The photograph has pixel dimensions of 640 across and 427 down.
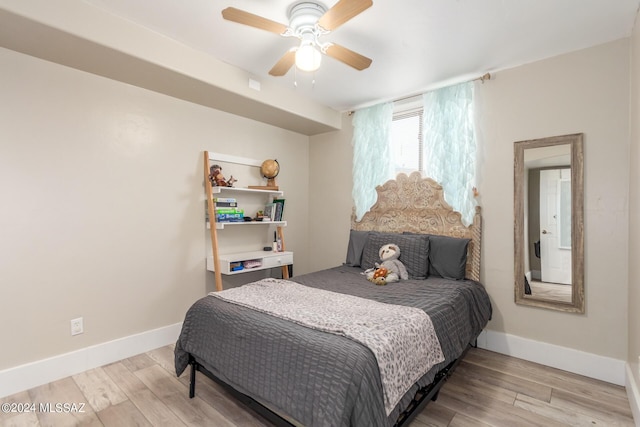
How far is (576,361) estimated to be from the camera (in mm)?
2508

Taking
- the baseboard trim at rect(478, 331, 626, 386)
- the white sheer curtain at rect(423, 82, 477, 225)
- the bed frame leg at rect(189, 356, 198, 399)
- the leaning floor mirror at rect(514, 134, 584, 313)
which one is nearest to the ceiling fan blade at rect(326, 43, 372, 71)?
the white sheer curtain at rect(423, 82, 477, 225)

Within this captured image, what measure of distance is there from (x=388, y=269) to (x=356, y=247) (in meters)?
0.64

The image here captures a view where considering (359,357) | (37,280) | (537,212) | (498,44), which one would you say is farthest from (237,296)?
(498,44)

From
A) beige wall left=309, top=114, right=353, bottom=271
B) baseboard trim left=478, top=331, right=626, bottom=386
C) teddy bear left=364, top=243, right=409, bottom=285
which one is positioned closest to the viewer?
baseboard trim left=478, top=331, right=626, bottom=386

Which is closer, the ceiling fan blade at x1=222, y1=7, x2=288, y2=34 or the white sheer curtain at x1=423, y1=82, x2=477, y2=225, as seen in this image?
the ceiling fan blade at x1=222, y1=7, x2=288, y2=34

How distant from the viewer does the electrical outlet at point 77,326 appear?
248 cm

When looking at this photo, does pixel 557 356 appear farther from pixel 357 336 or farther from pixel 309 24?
pixel 309 24

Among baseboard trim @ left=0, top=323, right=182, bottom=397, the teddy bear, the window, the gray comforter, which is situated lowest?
baseboard trim @ left=0, top=323, right=182, bottom=397

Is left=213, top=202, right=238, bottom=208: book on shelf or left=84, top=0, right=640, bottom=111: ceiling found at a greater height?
left=84, top=0, right=640, bottom=111: ceiling

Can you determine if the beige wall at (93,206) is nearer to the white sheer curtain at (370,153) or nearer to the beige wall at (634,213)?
the white sheer curtain at (370,153)

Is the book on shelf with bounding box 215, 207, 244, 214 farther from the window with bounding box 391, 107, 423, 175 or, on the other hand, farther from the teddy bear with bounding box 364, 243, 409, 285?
the window with bounding box 391, 107, 423, 175

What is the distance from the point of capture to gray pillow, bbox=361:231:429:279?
2.98m

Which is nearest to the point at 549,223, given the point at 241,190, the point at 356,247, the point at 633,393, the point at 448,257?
the point at 448,257

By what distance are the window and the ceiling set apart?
1.72 ft
